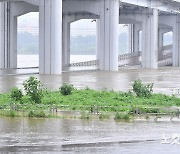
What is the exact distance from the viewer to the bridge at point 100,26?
183ft

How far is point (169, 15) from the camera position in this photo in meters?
93.6

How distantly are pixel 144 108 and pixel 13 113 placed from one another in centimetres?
558

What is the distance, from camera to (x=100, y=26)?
68688mm

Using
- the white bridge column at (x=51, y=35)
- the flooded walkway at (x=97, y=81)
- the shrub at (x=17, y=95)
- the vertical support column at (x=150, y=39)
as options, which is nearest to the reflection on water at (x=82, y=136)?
the shrub at (x=17, y=95)

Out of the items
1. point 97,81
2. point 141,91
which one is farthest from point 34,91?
point 97,81

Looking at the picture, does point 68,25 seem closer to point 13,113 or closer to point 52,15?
point 52,15

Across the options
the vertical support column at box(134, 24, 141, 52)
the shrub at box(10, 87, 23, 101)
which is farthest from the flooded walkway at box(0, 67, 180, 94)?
the vertical support column at box(134, 24, 141, 52)

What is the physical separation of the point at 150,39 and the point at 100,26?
1308 centimetres

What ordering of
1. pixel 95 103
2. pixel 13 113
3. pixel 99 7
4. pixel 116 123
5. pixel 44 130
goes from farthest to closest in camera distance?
pixel 99 7 → pixel 95 103 → pixel 13 113 → pixel 116 123 → pixel 44 130

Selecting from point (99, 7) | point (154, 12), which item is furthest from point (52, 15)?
point (154, 12)

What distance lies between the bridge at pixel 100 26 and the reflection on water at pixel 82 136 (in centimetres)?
3238

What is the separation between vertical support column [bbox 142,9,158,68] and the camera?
7956 centimetres

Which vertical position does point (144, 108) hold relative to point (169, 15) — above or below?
below

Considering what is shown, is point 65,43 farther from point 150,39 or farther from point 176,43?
Result: point 176,43
